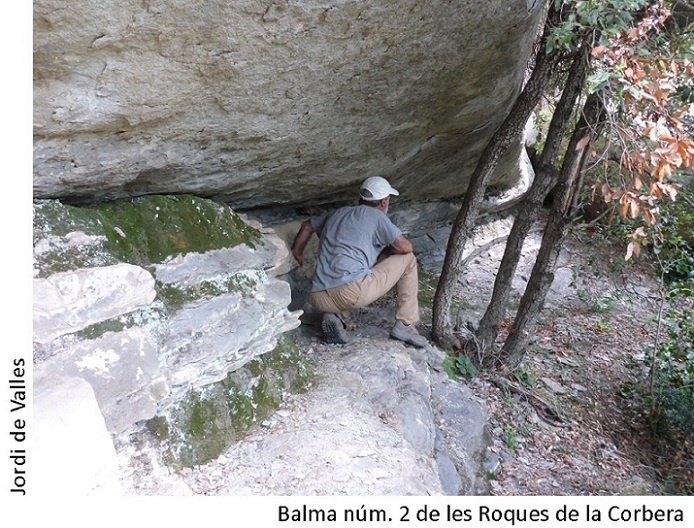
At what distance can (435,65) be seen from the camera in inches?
154

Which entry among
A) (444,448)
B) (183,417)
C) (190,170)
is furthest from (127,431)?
(444,448)

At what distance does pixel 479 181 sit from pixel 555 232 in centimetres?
82

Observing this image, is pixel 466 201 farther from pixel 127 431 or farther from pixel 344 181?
pixel 127 431

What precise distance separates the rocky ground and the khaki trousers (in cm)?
32

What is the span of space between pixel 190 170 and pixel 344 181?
183 cm

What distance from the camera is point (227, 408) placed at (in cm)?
344

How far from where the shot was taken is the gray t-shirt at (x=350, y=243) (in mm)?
4828

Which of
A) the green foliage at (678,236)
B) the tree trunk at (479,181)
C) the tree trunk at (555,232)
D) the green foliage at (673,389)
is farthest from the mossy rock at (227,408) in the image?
the green foliage at (678,236)

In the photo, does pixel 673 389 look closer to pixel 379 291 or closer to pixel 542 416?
pixel 542 416

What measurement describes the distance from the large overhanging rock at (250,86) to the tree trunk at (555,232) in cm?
78

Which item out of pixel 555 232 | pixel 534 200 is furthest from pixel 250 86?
pixel 555 232

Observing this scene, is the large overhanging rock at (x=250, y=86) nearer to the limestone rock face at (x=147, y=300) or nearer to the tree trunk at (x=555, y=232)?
the limestone rock face at (x=147, y=300)

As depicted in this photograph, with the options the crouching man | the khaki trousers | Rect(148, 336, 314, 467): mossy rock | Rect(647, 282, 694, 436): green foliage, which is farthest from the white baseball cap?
Rect(647, 282, 694, 436): green foliage

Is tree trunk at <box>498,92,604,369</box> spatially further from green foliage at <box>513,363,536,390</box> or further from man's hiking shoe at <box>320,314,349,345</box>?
man's hiking shoe at <box>320,314,349,345</box>
